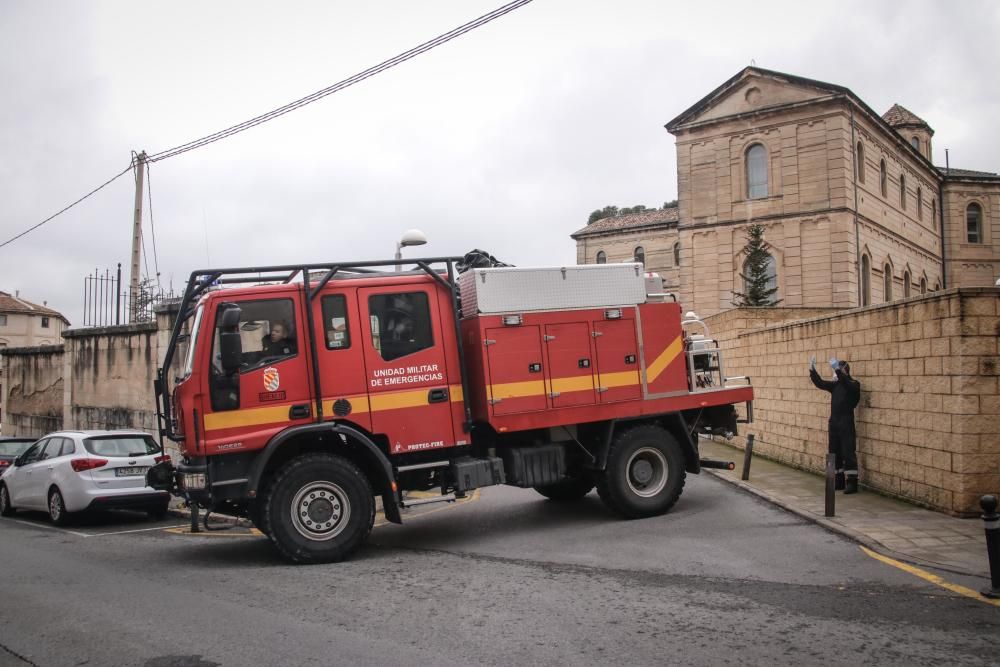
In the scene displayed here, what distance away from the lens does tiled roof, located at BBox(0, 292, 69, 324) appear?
74188mm

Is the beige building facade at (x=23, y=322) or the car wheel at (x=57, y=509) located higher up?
the beige building facade at (x=23, y=322)

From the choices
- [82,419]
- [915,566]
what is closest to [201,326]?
[915,566]

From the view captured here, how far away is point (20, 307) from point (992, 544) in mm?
84248

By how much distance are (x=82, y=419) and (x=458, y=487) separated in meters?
16.0

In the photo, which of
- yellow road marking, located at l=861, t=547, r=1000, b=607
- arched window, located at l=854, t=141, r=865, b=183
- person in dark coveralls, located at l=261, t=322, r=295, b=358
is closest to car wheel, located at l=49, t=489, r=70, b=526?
person in dark coveralls, located at l=261, t=322, r=295, b=358

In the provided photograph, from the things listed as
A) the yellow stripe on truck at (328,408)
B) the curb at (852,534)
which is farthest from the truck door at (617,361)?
the curb at (852,534)

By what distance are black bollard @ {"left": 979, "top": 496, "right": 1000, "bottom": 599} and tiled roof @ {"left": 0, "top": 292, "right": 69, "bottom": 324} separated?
83.4 meters

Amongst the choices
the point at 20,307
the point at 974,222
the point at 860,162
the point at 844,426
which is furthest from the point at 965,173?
the point at 20,307

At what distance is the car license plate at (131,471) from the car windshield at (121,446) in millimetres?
268

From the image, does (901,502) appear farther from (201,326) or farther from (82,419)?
(82,419)

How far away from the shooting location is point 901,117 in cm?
5709

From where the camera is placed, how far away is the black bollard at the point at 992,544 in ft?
19.8

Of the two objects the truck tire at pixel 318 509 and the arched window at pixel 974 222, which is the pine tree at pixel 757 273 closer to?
the arched window at pixel 974 222

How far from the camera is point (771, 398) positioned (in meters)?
15.5
